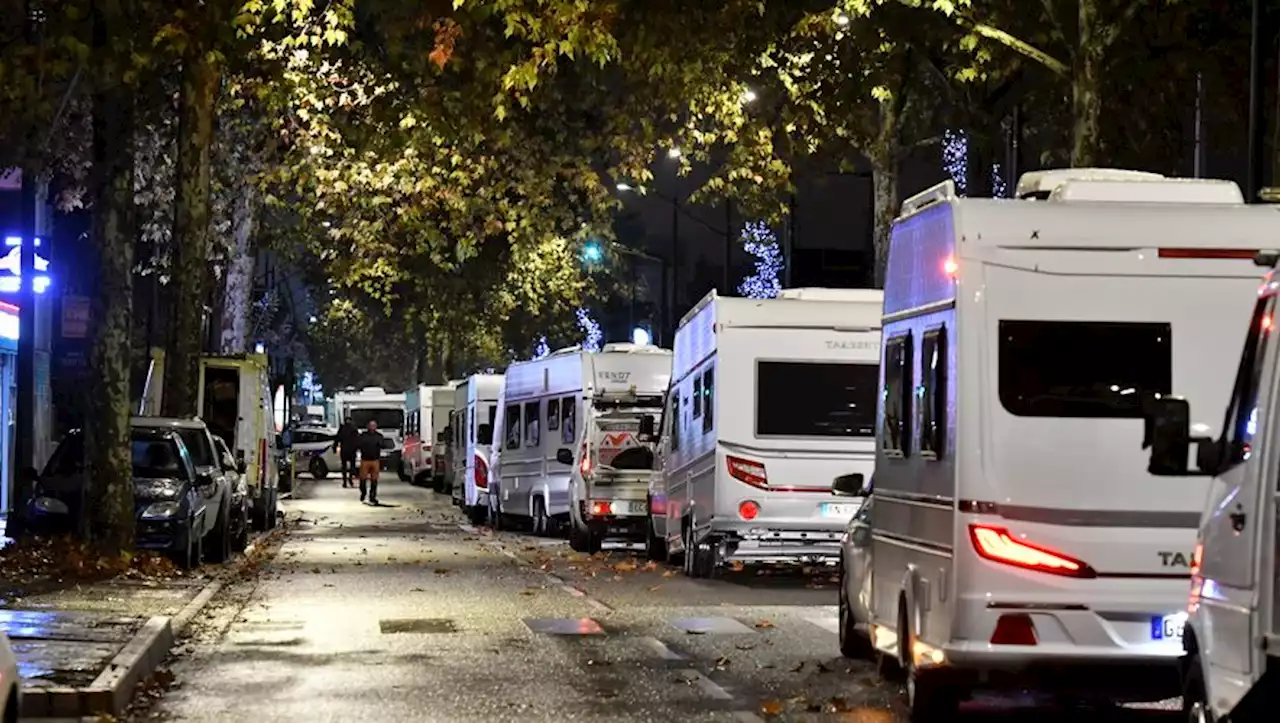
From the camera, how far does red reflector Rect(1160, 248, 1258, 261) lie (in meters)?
11.4

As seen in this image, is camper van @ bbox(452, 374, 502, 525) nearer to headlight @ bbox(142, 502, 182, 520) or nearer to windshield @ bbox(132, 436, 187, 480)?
windshield @ bbox(132, 436, 187, 480)

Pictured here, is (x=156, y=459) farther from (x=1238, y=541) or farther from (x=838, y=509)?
(x=1238, y=541)

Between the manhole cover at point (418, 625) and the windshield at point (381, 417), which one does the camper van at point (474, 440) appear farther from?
the windshield at point (381, 417)

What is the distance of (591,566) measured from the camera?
25.9 m

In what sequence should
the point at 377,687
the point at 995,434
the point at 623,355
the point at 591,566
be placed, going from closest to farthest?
the point at 995,434 → the point at 377,687 → the point at 591,566 → the point at 623,355

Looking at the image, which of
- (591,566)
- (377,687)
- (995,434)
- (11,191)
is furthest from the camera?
(11,191)

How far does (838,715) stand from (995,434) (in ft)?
6.86

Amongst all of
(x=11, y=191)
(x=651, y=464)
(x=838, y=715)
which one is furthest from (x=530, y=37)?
(x=11, y=191)

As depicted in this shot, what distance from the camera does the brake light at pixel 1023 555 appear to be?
35.6ft

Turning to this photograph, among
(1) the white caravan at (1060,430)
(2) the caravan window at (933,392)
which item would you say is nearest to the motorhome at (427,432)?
(2) the caravan window at (933,392)

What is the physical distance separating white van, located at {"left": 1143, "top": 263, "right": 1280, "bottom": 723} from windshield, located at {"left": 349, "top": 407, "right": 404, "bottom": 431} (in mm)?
65153

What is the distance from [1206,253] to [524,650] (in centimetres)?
623

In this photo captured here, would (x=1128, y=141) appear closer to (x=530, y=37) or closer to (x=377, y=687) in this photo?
(x=530, y=37)

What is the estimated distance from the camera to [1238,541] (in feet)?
26.6
